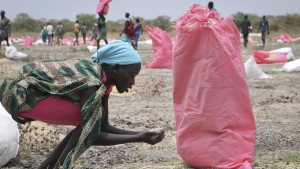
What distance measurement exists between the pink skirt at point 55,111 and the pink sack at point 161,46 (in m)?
8.49

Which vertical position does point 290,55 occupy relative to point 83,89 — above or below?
below

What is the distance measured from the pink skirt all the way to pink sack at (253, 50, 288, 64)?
10040 millimetres

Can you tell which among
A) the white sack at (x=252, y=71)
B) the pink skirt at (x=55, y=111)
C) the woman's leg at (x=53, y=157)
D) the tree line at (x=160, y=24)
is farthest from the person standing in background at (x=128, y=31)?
the tree line at (x=160, y=24)

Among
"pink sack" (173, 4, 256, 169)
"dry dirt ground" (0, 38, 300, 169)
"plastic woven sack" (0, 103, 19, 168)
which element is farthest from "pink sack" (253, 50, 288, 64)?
"plastic woven sack" (0, 103, 19, 168)

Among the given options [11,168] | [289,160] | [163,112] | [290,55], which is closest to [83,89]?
[11,168]

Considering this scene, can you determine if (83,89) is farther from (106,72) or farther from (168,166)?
(168,166)

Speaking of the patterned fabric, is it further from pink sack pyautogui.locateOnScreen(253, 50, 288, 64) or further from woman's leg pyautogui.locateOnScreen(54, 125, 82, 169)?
pink sack pyautogui.locateOnScreen(253, 50, 288, 64)

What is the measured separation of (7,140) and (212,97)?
4.70 ft

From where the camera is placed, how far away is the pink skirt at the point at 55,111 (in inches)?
121

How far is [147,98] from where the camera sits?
291 inches

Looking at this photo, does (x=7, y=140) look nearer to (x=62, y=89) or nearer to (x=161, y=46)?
(x=62, y=89)

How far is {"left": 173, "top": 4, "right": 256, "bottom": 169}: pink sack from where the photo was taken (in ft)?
11.9

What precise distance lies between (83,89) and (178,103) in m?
0.96

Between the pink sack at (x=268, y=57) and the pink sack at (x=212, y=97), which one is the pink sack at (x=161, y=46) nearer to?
the pink sack at (x=268, y=57)
